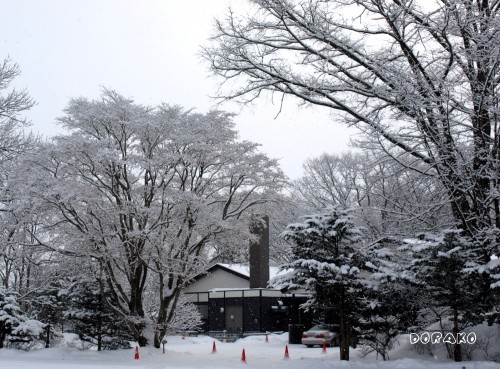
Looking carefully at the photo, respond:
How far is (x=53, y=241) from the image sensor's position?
68.1 ft

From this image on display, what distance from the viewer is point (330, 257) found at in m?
16.1

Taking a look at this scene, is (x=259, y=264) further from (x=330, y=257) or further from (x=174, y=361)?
(x=330, y=257)

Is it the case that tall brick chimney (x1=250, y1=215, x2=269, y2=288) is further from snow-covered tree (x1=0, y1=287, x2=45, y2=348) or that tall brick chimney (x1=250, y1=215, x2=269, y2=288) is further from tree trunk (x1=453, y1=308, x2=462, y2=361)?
tree trunk (x1=453, y1=308, x2=462, y2=361)

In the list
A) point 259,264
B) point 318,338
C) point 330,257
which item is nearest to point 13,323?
point 330,257

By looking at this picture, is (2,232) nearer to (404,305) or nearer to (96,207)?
(96,207)

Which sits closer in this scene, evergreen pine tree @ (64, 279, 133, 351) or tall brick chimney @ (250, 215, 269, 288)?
evergreen pine tree @ (64, 279, 133, 351)

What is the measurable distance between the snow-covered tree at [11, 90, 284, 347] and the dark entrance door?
17.0 meters

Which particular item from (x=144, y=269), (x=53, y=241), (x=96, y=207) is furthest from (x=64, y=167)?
(x=144, y=269)

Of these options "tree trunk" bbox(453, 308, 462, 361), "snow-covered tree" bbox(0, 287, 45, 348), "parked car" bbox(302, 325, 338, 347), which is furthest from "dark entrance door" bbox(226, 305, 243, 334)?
"tree trunk" bbox(453, 308, 462, 361)

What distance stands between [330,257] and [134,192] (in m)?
8.16

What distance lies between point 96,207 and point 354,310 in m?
9.39

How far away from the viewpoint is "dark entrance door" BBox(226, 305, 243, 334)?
38.8 m

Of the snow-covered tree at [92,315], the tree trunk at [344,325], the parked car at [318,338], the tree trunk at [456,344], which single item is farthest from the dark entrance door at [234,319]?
the tree trunk at [456,344]

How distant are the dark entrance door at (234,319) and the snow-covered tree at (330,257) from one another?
22.9 m
